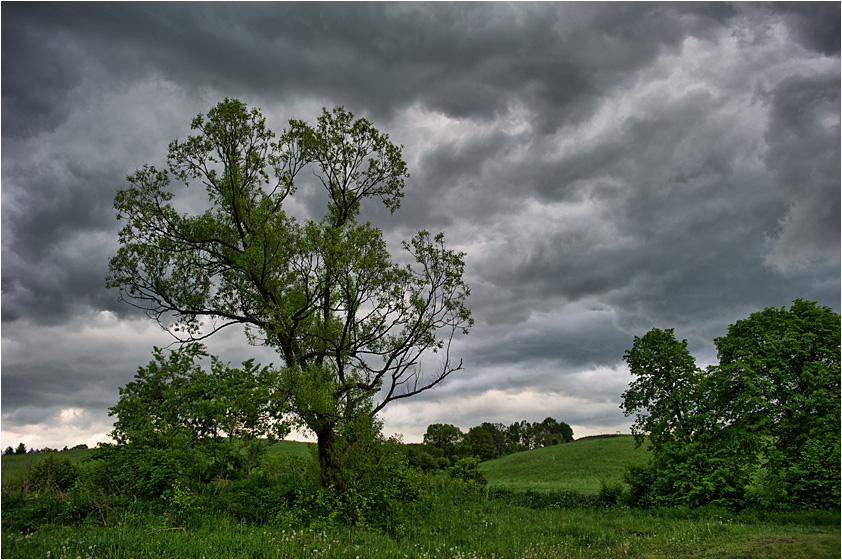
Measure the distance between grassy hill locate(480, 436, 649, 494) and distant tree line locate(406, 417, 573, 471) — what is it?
17.2ft

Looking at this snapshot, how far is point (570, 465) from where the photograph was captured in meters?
55.0

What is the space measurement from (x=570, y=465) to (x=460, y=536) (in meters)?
43.2

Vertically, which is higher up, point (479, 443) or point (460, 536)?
point (460, 536)

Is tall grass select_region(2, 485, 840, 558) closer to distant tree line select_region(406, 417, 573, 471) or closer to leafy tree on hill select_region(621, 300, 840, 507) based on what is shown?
leafy tree on hill select_region(621, 300, 840, 507)

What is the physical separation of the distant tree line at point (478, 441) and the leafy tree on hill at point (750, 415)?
36.6 feet

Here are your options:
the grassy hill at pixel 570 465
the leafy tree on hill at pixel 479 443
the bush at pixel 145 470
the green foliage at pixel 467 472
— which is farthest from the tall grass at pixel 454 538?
the leafy tree on hill at pixel 479 443

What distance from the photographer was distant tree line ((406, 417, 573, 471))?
4941 cm

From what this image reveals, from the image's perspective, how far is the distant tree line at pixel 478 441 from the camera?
49.4 metres

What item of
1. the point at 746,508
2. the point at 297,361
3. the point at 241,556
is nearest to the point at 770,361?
the point at 746,508

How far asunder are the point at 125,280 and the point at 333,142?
10651 millimetres

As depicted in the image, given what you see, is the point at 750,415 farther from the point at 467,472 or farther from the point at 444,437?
the point at 444,437

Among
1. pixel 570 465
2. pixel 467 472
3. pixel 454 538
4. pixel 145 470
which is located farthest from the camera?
pixel 570 465

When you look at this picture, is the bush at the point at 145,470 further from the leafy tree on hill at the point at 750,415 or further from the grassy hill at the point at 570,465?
the grassy hill at the point at 570,465

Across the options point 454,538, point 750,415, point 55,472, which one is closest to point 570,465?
point 750,415
